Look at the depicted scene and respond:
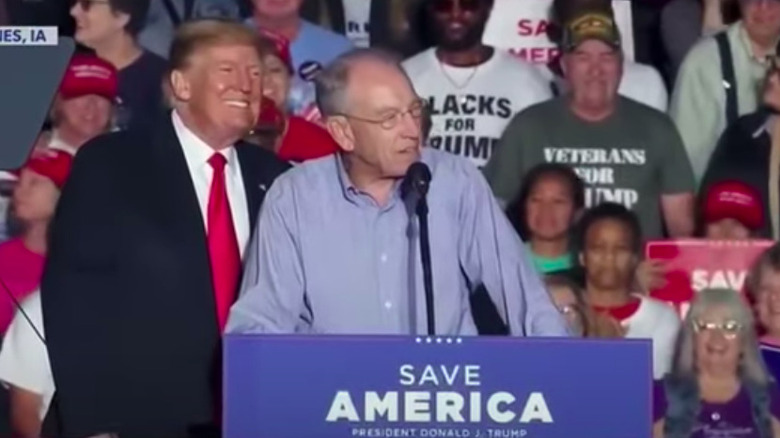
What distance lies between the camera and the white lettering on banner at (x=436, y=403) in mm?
5227

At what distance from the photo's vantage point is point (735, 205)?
6789mm

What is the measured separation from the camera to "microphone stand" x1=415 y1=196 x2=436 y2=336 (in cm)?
559

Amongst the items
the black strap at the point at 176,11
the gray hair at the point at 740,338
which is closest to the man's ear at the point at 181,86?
the black strap at the point at 176,11

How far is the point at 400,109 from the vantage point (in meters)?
5.58

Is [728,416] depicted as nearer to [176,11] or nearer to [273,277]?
[273,277]

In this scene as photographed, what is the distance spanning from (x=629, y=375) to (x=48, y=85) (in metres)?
1.96

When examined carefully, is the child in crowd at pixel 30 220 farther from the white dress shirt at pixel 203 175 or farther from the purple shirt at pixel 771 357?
the purple shirt at pixel 771 357

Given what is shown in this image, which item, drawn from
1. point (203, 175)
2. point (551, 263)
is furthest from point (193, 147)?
point (551, 263)

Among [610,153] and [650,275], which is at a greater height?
[610,153]

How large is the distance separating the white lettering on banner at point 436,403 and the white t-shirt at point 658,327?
3.76ft

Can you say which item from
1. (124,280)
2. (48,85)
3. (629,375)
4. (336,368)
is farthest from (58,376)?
(629,375)

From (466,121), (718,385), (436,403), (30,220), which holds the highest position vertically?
(466,121)

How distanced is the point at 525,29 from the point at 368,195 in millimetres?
1510

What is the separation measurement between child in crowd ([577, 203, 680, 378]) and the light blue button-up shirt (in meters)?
0.85
